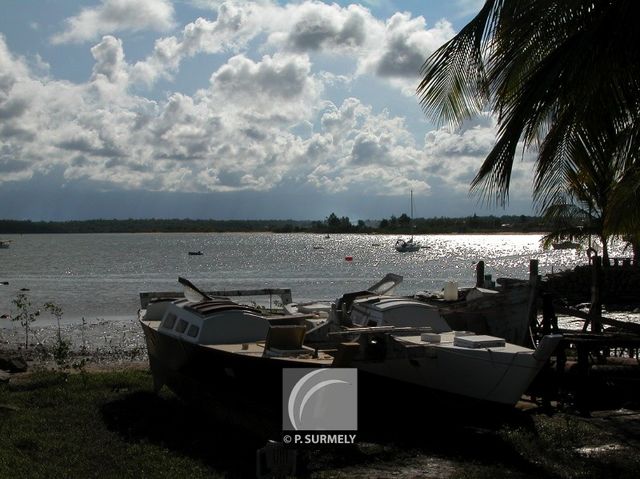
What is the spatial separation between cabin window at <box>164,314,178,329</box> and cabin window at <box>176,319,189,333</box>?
13.7 inches

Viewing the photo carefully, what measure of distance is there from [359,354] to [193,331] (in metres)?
4.09

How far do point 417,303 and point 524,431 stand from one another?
14.8ft

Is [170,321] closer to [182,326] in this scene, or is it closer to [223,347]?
[182,326]

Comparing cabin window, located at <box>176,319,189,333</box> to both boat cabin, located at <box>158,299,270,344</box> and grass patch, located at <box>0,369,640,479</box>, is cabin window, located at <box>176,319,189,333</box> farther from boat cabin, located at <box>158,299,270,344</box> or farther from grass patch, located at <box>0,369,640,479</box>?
grass patch, located at <box>0,369,640,479</box>

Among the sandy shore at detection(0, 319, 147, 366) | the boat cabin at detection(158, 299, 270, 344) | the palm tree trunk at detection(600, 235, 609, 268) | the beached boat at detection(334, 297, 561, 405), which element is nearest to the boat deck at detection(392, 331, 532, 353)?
the beached boat at detection(334, 297, 561, 405)

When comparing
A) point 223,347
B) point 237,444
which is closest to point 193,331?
point 223,347

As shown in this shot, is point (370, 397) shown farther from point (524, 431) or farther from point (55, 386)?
point (55, 386)

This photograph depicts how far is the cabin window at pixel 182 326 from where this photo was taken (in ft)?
53.2

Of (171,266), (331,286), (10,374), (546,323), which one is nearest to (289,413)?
(546,323)

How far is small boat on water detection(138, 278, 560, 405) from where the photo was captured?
13.5m

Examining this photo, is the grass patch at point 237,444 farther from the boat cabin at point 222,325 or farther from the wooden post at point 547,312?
the wooden post at point 547,312

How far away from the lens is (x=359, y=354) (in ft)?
43.9

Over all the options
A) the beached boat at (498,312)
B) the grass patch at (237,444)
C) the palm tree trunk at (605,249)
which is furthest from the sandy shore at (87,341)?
the palm tree trunk at (605,249)

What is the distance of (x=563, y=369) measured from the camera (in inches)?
613
